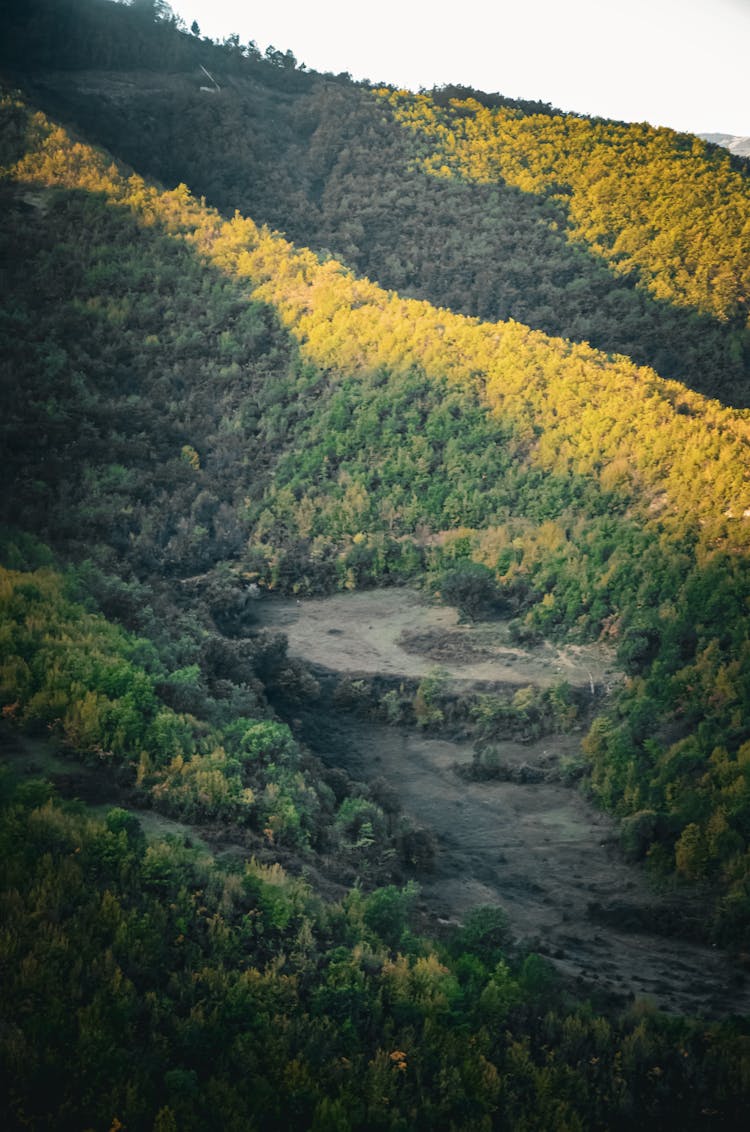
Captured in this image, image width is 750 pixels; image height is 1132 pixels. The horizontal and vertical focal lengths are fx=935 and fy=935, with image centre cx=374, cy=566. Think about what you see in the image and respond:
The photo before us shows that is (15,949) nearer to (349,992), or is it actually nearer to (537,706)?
(349,992)

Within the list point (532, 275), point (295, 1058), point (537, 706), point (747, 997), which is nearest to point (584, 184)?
point (532, 275)

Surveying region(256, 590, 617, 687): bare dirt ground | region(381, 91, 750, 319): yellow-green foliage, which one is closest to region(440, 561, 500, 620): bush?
region(256, 590, 617, 687): bare dirt ground

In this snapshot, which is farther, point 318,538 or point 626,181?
point 626,181

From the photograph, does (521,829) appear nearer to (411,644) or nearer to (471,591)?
(411,644)

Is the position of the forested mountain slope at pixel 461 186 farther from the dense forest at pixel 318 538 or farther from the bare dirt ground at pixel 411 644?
the bare dirt ground at pixel 411 644

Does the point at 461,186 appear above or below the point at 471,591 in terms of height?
above

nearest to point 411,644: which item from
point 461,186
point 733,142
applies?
point 461,186
